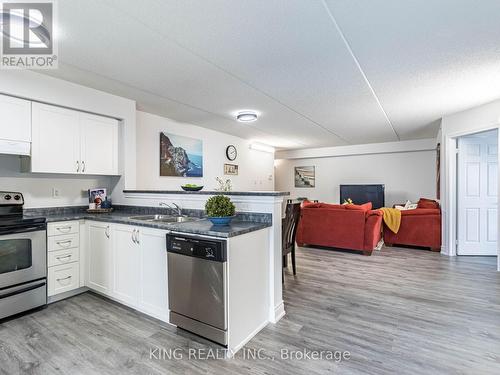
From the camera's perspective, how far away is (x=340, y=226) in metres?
4.77

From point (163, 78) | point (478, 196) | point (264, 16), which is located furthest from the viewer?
point (478, 196)

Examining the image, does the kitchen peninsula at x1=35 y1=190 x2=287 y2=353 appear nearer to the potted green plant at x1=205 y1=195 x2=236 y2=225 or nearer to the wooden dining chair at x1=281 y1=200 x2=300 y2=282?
the potted green plant at x1=205 y1=195 x2=236 y2=225

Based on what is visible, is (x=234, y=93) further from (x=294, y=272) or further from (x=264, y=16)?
(x=294, y=272)

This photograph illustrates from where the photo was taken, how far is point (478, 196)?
4.55 m

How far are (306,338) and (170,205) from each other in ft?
6.42

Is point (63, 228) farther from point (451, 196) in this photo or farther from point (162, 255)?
point (451, 196)

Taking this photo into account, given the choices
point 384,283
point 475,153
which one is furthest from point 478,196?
point 384,283

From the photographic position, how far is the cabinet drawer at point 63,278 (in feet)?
9.12

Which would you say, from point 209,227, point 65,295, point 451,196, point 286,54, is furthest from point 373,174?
point 65,295

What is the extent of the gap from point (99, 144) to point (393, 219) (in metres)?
5.05

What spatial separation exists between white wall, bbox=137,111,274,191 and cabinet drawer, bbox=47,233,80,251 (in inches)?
56.2

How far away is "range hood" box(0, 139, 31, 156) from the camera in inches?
103

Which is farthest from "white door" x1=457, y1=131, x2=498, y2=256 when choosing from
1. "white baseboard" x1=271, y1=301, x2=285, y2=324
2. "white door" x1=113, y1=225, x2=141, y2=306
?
"white door" x1=113, y1=225, x2=141, y2=306

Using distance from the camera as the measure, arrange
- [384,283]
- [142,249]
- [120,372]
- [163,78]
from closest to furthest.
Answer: [120,372]
[142,249]
[163,78]
[384,283]
